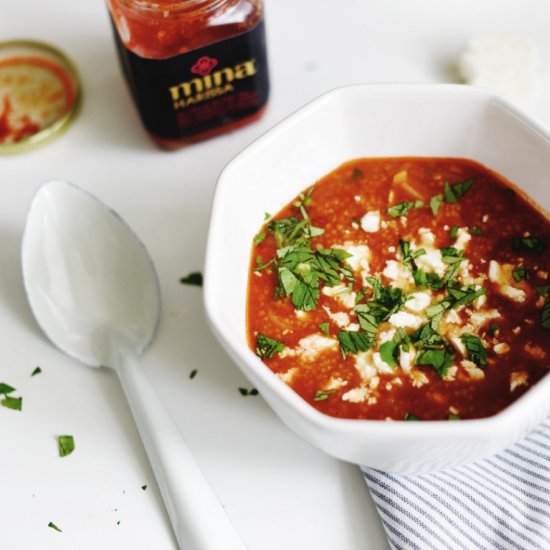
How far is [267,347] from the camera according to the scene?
1276 mm

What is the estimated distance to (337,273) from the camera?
1.33 m

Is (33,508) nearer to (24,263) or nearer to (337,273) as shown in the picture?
(24,263)

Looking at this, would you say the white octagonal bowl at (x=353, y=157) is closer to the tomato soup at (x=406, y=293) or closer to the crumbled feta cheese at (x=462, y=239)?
the tomato soup at (x=406, y=293)

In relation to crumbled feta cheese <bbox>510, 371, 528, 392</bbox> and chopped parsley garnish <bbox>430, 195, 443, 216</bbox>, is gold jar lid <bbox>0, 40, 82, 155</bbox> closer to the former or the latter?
chopped parsley garnish <bbox>430, 195, 443, 216</bbox>

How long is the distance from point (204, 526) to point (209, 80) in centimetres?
79

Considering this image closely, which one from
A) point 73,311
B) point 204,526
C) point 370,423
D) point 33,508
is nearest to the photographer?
point 370,423

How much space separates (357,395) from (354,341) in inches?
3.4

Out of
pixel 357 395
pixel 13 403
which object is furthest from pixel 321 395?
pixel 13 403

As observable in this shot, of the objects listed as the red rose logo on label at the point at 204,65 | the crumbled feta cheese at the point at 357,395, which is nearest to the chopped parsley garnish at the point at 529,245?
Answer: the crumbled feta cheese at the point at 357,395

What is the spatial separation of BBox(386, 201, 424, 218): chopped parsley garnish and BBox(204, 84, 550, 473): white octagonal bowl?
0.39ft

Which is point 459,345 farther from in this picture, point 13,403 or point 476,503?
point 13,403

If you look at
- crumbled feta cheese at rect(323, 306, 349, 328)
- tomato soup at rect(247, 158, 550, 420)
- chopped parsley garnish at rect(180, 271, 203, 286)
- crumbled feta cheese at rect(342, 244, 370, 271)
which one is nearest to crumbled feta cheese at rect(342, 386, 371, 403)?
tomato soup at rect(247, 158, 550, 420)

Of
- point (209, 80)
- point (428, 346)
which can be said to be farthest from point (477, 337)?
point (209, 80)

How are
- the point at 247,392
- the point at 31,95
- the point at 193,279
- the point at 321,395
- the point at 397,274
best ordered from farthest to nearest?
the point at 31,95
the point at 193,279
the point at 247,392
the point at 397,274
the point at 321,395
